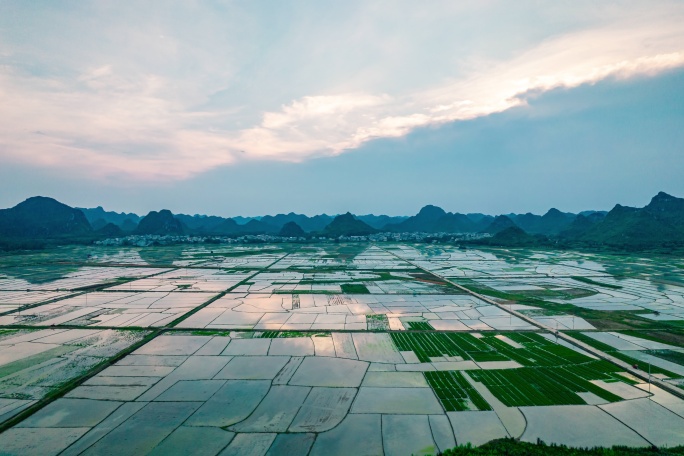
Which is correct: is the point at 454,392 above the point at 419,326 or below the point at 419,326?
below

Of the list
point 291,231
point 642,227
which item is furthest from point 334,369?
point 291,231

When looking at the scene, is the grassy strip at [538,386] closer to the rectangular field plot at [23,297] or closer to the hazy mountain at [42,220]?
the rectangular field plot at [23,297]

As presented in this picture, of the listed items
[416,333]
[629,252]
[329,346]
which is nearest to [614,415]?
[416,333]

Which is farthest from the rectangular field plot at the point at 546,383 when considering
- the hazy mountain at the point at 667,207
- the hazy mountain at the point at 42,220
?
the hazy mountain at the point at 42,220

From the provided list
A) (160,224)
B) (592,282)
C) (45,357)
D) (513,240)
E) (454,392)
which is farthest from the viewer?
(160,224)

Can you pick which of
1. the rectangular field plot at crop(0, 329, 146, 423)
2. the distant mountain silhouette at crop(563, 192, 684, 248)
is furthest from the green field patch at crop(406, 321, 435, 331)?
the distant mountain silhouette at crop(563, 192, 684, 248)

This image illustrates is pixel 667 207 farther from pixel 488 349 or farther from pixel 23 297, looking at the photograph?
pixel 23 297

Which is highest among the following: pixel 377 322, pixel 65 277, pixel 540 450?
pixel 65 277
